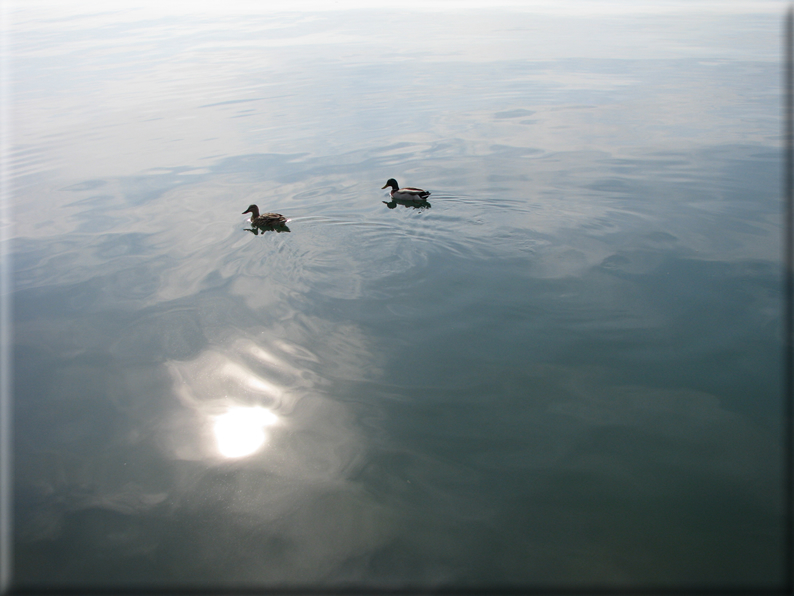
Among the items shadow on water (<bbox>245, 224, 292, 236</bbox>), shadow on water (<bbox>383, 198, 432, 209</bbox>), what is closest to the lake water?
shadow on water (<bbox>245, 224, 292, 236</bbox>)

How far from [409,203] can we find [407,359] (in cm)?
485

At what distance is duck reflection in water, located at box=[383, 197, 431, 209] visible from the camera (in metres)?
10.8

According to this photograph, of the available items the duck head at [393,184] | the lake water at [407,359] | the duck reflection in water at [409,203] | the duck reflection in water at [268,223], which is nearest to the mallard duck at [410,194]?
the duck reflection in water at [409,203]

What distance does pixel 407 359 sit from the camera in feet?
22.0

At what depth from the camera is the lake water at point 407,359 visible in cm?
460

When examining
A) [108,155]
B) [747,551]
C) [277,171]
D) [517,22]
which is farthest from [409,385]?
[517,22]

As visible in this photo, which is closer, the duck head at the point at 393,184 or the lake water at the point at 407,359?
the lake water at the point at 407,359

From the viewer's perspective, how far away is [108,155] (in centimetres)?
1616

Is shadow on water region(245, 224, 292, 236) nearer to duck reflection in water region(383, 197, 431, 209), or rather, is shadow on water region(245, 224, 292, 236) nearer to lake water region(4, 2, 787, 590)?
lake water region(4, 2, 787, 590)

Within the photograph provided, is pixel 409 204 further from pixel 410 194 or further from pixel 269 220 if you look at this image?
pixel 269 220

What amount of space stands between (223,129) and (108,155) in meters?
3.57

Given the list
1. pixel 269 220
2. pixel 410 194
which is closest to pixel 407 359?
pixel 269 220

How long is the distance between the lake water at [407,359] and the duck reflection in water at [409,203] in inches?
12.4

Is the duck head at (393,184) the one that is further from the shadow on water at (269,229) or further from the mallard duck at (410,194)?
the shadow on water at (269,229)
